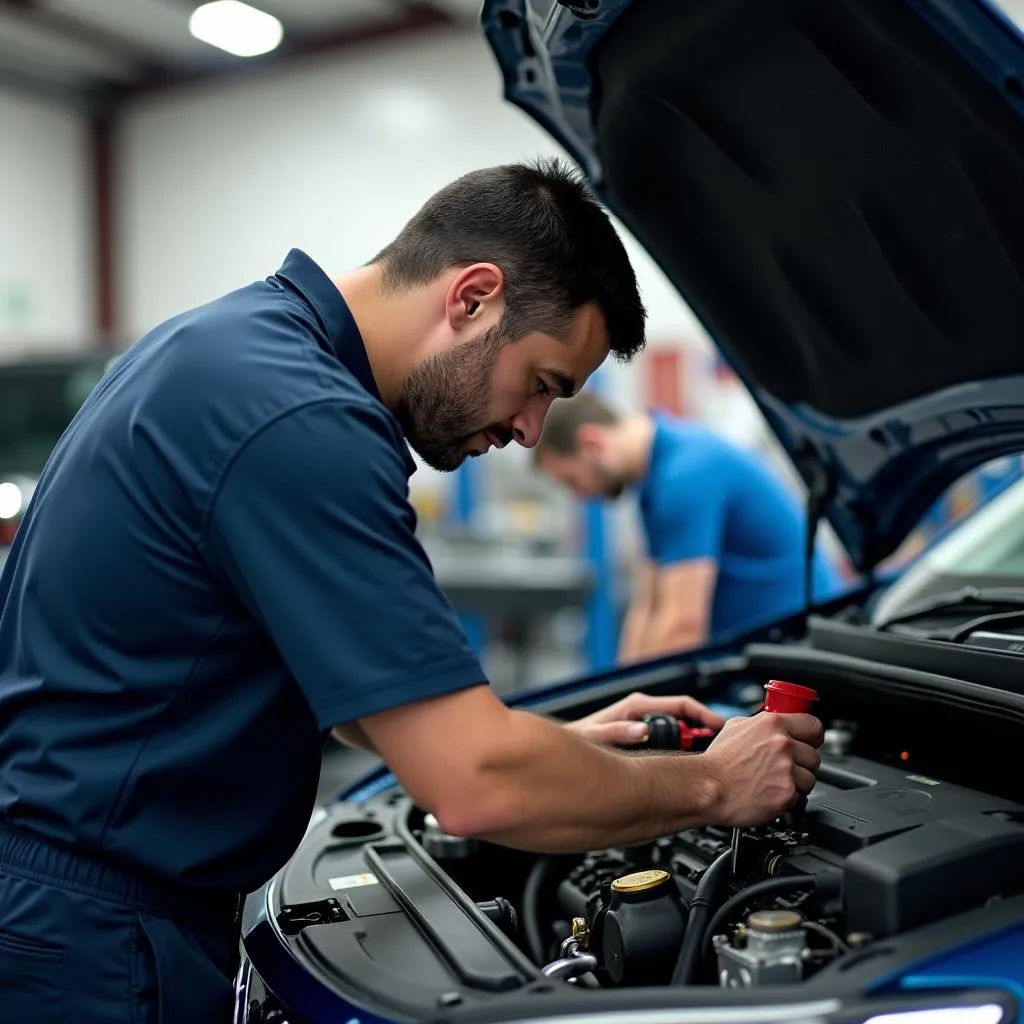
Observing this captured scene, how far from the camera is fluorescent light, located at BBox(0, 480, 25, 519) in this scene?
4724 mm

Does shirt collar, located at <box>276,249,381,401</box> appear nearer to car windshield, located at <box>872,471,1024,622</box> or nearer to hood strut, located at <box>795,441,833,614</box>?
hood strut, located at <box>795,441,833,614</box>

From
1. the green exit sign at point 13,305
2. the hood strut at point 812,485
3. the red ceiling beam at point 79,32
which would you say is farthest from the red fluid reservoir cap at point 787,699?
the green exit sign at point 13,305

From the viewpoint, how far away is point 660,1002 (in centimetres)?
94

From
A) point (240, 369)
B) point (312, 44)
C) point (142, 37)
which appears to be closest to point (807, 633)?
point (240, 369)

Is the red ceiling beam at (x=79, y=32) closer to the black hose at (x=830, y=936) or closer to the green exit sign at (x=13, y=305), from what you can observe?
the green exit sign at (x=13, y=305)

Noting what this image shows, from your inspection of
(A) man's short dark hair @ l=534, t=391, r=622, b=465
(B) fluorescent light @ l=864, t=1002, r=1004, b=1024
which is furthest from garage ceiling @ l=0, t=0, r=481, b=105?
(B) fluorescent light @ l=864, t=1002, r=1004, b=1024

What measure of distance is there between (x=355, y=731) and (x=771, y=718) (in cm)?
51

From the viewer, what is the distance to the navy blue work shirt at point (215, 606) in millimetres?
1041

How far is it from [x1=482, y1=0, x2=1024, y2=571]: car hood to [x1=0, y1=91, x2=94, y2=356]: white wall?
794cm

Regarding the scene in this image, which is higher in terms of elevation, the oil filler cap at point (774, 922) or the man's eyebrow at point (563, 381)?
the man's eyebrow at point (563, 381)

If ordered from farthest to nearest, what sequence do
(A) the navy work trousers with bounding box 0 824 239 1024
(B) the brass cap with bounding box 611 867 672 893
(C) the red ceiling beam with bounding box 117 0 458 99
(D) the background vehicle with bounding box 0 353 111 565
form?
(C) the red ceiling beam with bounding box 117 0 458 99 < (D) the background vehicle with bounding box 0 353 111 565 < (B) the brass cap with bounding box 611 867 672 893 < (A) the navy work trousers with bounding box 0 824 239 1024

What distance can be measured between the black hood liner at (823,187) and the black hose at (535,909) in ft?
2.95

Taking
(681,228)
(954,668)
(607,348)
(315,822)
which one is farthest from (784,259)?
(315,822)

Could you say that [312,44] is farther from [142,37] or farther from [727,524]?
[727,524]
